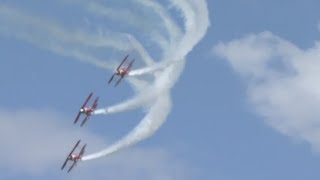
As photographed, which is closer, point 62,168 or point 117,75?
point 117,75

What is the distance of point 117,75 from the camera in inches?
4614

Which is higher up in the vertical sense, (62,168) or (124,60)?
(124,60)

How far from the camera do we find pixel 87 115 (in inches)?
4779

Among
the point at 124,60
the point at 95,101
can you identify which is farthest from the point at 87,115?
the point at 124,60

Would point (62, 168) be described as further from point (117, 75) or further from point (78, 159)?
point (117, 75)

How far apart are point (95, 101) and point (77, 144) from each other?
27.0ft

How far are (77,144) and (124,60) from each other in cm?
1580

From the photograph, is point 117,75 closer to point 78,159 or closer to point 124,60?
point 124,60

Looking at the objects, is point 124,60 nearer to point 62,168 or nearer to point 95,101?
point 95,101

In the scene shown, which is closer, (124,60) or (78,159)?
(124,60)

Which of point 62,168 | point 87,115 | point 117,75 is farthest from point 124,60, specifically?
point 62,168

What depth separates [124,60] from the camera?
116m

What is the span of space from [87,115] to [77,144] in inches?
250

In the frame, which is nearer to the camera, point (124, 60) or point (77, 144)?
point (124, 60)
